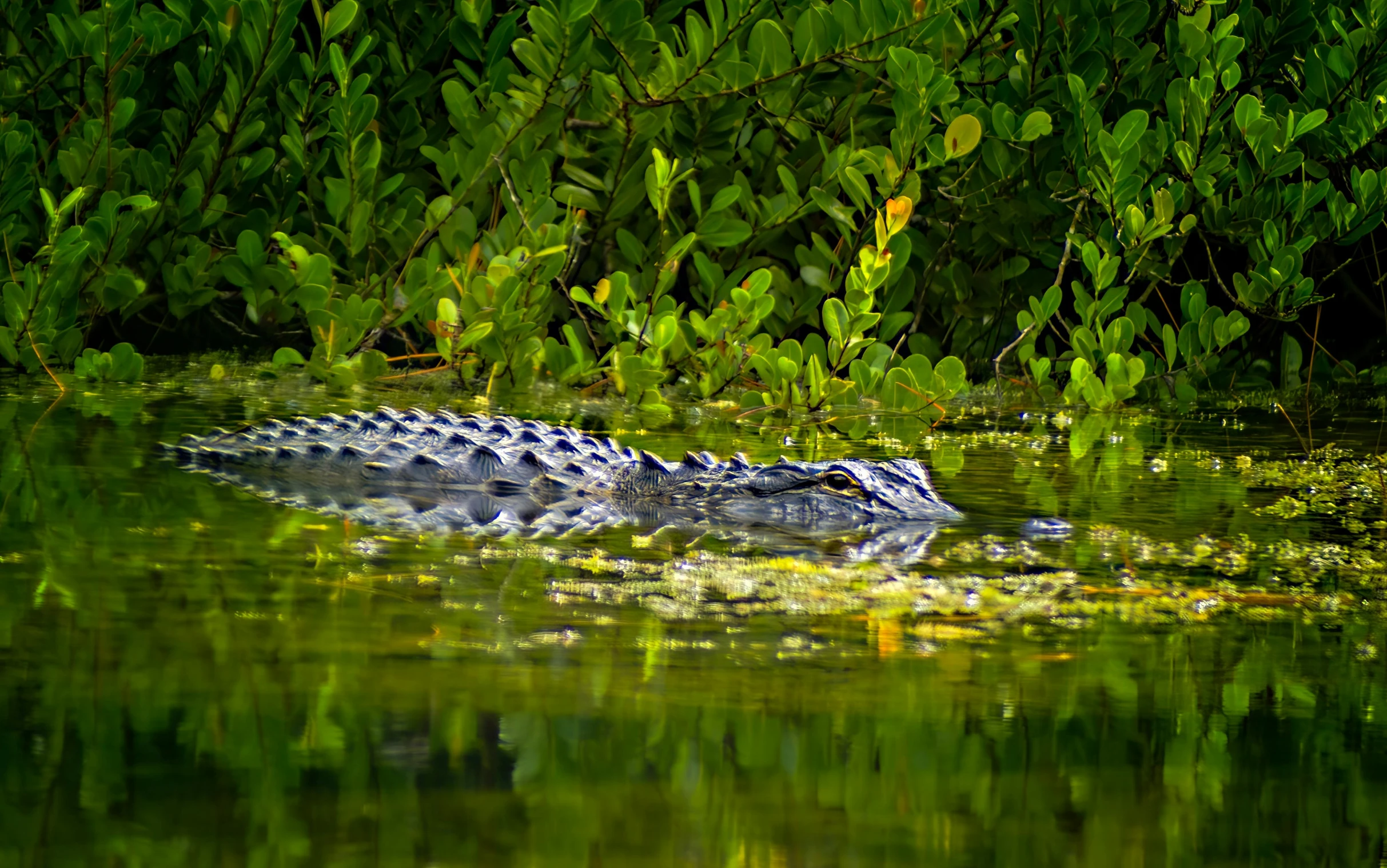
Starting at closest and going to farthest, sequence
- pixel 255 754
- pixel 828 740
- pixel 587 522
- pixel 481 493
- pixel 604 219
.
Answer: pixel 255 754, pixel 828 740, pixel 587 522, pixel 481 493, pixel 604 219

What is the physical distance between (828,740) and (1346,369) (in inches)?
214

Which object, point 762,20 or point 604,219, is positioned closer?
point 762,20

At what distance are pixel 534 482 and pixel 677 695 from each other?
81.5 inches

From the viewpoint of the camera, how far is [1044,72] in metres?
5.61

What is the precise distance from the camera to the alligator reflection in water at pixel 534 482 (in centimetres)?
327

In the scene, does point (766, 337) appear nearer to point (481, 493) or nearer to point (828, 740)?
point (481, 493)

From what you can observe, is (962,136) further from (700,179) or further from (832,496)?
(832,496)

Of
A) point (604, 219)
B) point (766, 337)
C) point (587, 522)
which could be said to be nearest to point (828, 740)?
point (587, 522)

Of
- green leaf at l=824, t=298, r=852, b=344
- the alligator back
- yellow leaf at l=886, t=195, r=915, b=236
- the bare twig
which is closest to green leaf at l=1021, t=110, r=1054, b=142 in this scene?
the bare twig

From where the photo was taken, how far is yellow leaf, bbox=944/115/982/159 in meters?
4.86

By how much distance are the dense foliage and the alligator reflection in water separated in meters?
0.92

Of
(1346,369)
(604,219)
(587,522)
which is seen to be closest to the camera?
(587,522)

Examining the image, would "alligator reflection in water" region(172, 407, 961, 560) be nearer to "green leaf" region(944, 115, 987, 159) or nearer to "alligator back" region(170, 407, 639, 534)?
"alligator back" region(170, 407, 639, 534)

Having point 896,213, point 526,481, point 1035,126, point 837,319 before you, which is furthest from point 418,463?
point 1035,126
